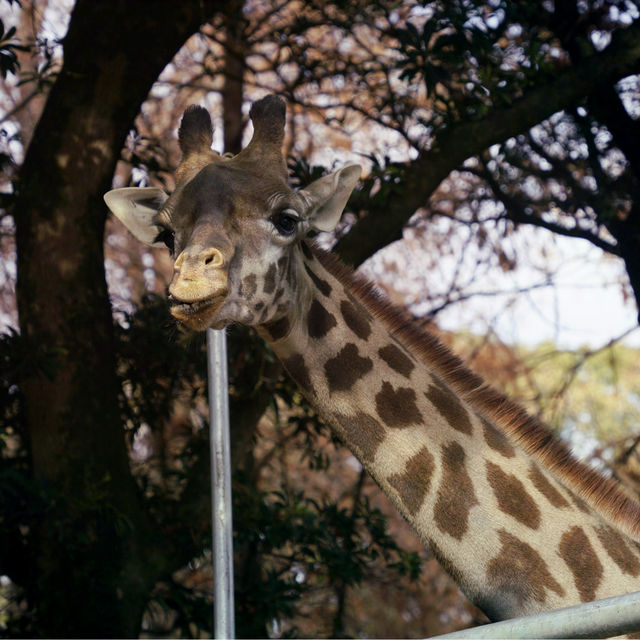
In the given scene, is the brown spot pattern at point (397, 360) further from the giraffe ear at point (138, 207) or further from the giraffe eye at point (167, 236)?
the giraffe ear at point (138, 207)

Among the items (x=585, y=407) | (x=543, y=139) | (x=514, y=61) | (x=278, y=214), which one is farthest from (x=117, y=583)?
(x=585, y=407)

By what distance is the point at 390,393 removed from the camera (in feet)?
10.9

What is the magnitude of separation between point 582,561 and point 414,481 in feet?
2.11

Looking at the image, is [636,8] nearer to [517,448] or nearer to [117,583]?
[517,448]

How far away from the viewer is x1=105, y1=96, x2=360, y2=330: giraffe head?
2816 millimetres

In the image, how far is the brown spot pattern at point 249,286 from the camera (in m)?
3.01

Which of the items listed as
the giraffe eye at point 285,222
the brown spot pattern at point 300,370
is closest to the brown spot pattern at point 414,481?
the brown spot pattern at point 300,370

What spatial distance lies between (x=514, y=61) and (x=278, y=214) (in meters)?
3.57

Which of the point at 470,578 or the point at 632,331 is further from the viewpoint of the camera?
the point at 632,331

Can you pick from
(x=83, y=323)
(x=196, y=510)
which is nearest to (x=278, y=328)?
(x=83, y=323)

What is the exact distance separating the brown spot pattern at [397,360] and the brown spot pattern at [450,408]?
0.11 meters

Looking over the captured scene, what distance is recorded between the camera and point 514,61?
6.08 m

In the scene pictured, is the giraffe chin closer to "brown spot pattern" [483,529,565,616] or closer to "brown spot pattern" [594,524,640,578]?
"brown spot pattern" [483,529,565,616]

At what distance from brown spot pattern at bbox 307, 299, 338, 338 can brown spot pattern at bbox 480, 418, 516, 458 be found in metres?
0.70
